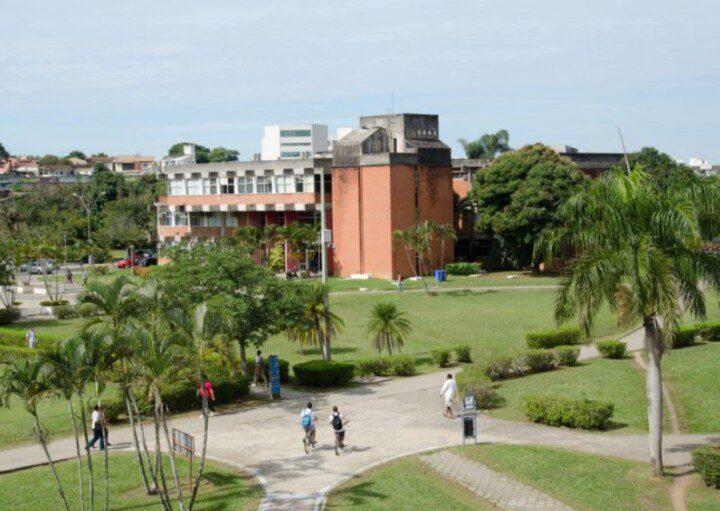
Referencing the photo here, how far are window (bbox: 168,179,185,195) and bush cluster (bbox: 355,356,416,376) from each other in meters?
49.9

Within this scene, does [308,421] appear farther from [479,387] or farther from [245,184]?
[245,184]

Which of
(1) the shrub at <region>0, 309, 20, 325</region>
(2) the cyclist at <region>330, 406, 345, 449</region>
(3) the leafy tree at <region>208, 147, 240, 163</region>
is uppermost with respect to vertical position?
(3) the leafy tree at <region>208, 147, 240, 163</region>

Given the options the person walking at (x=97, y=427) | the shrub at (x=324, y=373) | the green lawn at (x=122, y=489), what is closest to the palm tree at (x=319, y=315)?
the shrub at (x=324, y=373)

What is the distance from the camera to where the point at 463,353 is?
34938 mm

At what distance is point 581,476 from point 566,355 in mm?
12834

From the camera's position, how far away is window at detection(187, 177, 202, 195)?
78.1 meters

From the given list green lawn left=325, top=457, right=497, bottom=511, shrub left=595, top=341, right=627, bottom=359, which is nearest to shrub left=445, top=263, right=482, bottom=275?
shrub left=595, top=341, right=627, bottom=359

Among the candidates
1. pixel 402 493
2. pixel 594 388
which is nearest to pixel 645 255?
pixel 402 493

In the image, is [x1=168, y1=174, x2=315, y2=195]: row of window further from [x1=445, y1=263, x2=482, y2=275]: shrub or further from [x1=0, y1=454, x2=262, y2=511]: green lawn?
[x1=0, y1=454, x2=262, y2=511]: green lawn

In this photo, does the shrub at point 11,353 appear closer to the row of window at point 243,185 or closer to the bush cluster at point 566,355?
the bush cluster at point 566,355

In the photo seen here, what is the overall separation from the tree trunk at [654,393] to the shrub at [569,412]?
12.9 ft

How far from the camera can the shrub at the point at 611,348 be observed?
33.3 metres

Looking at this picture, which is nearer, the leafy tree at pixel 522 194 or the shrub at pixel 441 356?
the shrub at pixel 441 356

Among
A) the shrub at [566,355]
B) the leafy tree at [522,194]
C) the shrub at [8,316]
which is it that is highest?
the leafy tree at [522,194]
